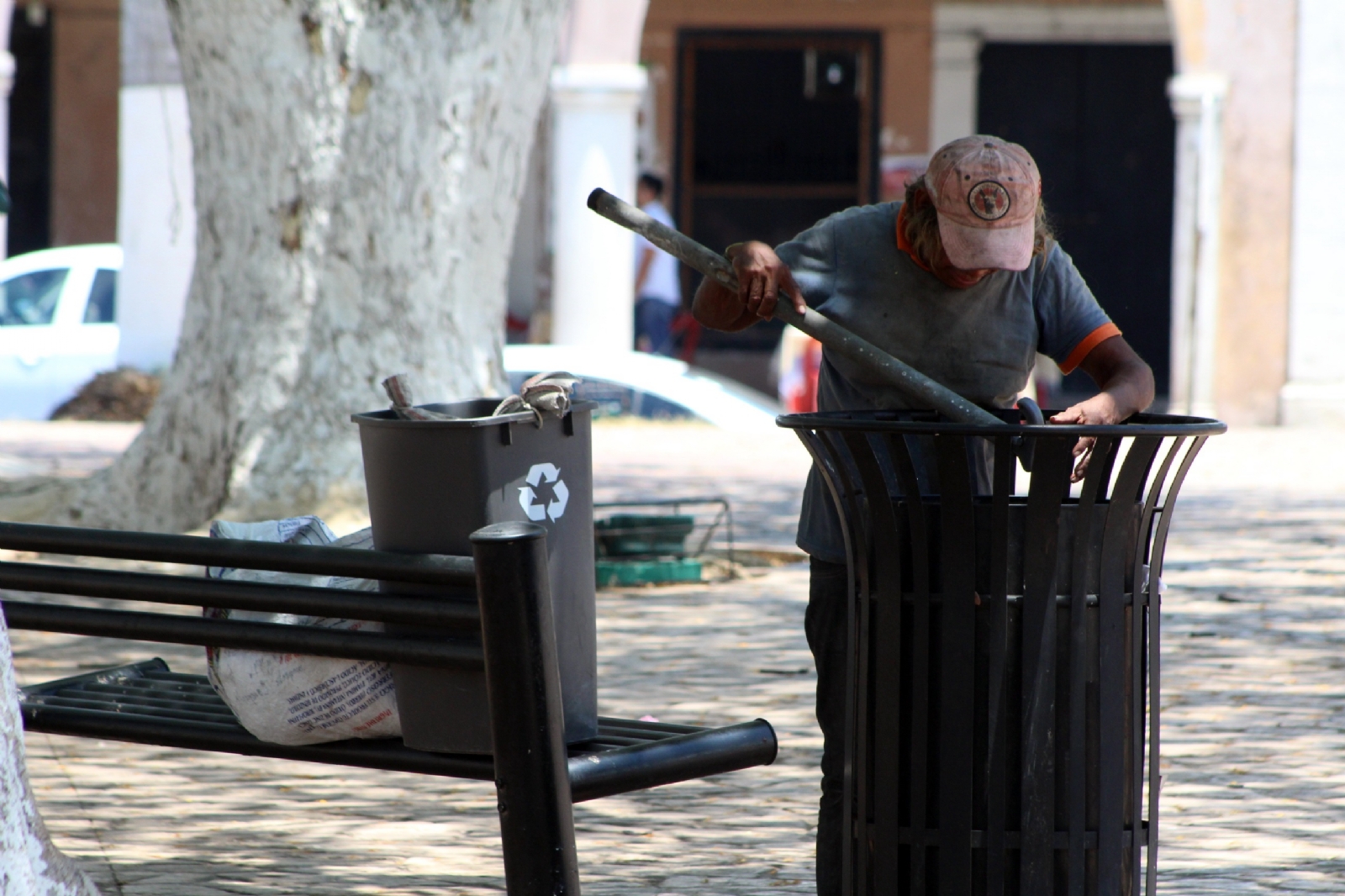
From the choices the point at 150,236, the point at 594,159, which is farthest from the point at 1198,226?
the point at 150,236

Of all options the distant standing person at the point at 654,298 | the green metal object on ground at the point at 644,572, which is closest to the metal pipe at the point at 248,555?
the green metal object on ground at the point at 644,572

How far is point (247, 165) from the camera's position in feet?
26.9

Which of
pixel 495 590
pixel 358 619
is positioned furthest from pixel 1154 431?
pixel 358 619

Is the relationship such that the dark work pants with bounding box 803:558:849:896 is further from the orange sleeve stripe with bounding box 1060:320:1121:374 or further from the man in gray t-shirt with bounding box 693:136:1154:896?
the orange sleeve stripe with bounding box 1060:320:1121:374

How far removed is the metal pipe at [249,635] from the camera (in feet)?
8.36

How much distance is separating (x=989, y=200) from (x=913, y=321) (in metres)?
0.31

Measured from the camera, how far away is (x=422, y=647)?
8.39 ft

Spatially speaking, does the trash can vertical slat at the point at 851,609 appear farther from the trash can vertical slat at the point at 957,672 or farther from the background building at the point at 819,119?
the background building at the point at 819,119

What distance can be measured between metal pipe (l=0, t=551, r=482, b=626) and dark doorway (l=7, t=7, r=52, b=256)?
1789 cm

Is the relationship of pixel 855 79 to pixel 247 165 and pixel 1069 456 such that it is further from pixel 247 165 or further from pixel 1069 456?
pixel 1069 456

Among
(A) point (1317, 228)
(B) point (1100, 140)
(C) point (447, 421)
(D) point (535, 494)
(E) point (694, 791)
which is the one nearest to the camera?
(C) point (447, 421)

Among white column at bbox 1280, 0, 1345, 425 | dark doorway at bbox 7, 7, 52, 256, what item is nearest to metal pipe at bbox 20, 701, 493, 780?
white column at bbox 1280, 0, 1345, 425

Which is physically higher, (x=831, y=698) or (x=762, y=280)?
→ (x=762, y=280)

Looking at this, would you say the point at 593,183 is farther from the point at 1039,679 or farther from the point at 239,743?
the point at 1039,679
